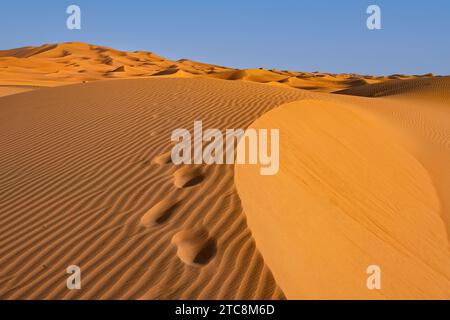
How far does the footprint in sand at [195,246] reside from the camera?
140 inches

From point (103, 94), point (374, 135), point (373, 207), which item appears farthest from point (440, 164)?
point (103, 94)

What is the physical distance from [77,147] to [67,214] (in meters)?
2.48

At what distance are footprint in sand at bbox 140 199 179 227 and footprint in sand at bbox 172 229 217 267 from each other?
39 centimetres

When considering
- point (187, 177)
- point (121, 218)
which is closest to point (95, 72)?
point (187, 177)

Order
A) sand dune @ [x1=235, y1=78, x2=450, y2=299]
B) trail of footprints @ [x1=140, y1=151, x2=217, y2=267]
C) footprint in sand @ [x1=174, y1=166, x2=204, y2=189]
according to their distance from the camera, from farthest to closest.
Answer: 1. footprint in sand @ [x1=174, y1=166, x2=204, y2=189]
2. sand dune @ [x1=235, y1=78, x2=450, y2=299]
3. trail of footprints @ [x1=140, y1=151, x2=217, y2=267]

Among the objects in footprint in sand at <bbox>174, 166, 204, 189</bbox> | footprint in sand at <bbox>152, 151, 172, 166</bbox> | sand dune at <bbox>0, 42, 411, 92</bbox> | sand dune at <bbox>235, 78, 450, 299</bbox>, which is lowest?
sand dune at <bbox>235, 78, 450, 299</bbox>

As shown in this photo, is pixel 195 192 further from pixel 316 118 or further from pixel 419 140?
pixel 419 140

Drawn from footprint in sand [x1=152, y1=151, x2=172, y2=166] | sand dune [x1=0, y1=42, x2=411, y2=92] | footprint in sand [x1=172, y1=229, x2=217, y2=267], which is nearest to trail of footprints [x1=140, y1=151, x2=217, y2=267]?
footprint in sand [x1=172, y1=229, x2=217, y2=267]

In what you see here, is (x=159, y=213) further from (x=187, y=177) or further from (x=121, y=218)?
(x=187, y=177)

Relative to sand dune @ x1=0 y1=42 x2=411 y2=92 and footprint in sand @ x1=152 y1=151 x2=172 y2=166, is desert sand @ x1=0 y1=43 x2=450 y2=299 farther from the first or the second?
sand dune @ x1=0 y1=42 x2=411 y2=92

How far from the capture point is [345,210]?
5.88m

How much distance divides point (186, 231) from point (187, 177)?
51.2 inches

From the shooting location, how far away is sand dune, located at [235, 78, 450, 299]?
12.8 ft

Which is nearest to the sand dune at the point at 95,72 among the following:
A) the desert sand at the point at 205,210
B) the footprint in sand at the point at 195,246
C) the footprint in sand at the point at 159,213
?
the desert sand at the point at 205,210
